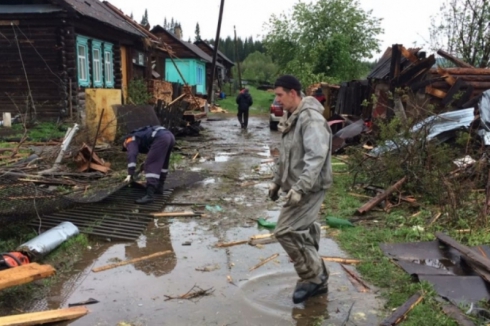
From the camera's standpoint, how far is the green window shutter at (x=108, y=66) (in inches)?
763

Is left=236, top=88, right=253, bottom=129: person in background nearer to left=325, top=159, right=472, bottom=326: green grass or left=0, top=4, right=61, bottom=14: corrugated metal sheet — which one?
left=0, top=4, right=61, bottom=14: corrugated metal sheet

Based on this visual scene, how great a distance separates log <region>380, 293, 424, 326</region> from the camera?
3.47 meters

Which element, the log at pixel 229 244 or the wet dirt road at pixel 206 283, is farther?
the log at pixel 229 244

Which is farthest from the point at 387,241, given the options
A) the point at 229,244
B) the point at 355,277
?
the point at 229,244

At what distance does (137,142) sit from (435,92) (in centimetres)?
779

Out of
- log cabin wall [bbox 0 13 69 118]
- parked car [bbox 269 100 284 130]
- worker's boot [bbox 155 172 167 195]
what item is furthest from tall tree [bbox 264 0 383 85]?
worker's boot [bbox 155 172 167 195]

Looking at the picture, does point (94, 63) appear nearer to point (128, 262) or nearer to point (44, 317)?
point (128, 262)

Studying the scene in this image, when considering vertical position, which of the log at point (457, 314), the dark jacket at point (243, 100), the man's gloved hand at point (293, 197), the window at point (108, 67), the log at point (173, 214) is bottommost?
the log at point (173, 214)

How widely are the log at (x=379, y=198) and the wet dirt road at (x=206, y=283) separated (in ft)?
3.98

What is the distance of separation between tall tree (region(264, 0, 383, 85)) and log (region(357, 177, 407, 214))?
95.2 ft

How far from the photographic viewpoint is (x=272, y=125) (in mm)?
20672

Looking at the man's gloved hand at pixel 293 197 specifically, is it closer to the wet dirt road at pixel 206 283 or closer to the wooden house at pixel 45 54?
the wet dirt road at pixel 206 283

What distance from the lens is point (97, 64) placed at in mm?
18672

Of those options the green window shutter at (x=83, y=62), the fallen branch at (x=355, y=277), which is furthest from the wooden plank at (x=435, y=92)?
the green window shutter at (x=83, y=62)
